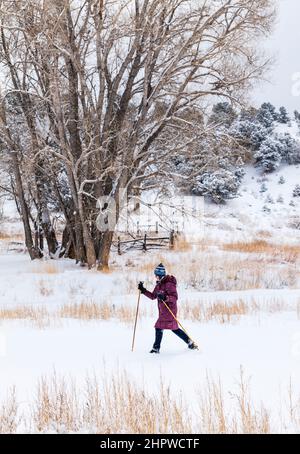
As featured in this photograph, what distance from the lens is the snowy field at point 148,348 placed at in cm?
466

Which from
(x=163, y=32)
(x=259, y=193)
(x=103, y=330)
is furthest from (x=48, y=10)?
(x=259, y=193)

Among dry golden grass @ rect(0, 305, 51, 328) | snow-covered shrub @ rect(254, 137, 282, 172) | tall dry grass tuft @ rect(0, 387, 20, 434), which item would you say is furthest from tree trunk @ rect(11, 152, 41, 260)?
snow-covered shrub @ rect(254, 137, 282, 172)

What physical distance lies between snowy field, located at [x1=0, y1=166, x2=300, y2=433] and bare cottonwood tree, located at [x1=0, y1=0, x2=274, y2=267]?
316 centimetres

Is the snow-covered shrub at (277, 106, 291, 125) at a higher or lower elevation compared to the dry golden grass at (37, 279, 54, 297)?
higher

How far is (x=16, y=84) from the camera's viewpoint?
19.0 meters

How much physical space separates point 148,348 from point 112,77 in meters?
13.8

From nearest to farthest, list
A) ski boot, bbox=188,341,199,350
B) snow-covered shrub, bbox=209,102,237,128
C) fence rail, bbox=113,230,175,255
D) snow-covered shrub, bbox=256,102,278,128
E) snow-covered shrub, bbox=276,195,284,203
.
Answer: ski boot, bbox=188,341,199,350 < snow-covered shrub, bbox=209,102,237,128 < fence rail, bbox=113,230,175,255 < snow-covered shrub, bbox=276,195,284,203 < snow-covered shrub, bbox=256,102,278,128

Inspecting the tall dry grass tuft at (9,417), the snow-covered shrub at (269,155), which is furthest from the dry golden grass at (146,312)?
the snow-covered shrub at (269,155)

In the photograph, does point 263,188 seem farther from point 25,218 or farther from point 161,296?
point 161,296

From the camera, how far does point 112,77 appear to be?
Result: 62.7ft

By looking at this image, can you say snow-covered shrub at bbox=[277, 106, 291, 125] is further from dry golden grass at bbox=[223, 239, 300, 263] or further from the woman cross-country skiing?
the woman cross-country skiing

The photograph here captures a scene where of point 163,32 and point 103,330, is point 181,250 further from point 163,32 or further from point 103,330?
point 103,330

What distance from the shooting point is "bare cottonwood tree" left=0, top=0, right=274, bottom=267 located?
1598 centimetres
